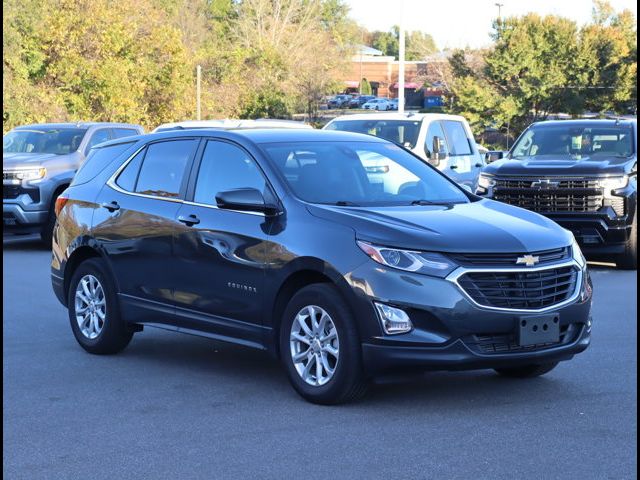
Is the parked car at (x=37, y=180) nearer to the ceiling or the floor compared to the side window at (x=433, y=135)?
nearer to the floor

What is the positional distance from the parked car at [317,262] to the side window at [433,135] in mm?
8599

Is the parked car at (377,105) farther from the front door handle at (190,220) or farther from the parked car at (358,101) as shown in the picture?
the front door handle at (190,220)

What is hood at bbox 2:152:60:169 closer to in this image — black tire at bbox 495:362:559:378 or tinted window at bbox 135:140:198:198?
tinted window at bbox 135:140:198:198

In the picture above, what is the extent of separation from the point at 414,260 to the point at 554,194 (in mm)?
8247

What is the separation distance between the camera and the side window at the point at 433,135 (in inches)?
663

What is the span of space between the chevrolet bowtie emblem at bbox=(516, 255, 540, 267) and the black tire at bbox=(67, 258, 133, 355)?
3.23 metres

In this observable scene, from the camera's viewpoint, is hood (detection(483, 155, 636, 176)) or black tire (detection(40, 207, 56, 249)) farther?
black tire (detection(40, 207, 56, 249))

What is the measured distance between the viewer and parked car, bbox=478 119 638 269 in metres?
14.0

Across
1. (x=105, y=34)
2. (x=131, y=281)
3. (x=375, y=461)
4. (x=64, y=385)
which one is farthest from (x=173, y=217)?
(x=105, y=34)

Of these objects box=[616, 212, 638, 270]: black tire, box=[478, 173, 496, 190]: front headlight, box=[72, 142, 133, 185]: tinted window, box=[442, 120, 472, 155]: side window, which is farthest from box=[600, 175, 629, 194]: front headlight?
box=[72, 142, 133, 185]: tinted window

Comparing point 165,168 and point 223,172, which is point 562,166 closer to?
point 165,168

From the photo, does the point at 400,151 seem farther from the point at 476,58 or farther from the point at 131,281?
the point at 476,58

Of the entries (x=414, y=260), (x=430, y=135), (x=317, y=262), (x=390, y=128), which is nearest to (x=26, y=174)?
(x=390, y=128)

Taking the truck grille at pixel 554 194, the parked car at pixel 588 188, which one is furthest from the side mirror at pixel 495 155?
the truck grille at pixel 554 194
